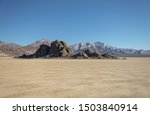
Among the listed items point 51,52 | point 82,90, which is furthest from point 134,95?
point 51,52

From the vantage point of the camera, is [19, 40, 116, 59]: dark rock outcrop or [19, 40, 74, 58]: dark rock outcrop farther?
[19, 40, 74, 58]: dark rock outcrop

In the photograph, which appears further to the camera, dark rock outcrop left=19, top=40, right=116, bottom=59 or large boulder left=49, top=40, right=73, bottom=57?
large boulder left=49, top=40, right=73, bottom=57

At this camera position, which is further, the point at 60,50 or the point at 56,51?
the point at 56,51

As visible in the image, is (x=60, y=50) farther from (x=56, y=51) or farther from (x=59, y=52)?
(x=59, y=52)

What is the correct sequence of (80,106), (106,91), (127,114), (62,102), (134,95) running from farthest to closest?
1. (106,91)
2. (134,95)
3. (62,102)
4. (80,106)
5. (127,114)

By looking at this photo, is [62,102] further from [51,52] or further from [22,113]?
[51,52]

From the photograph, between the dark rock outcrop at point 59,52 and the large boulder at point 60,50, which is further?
the large boulder at point 60,50

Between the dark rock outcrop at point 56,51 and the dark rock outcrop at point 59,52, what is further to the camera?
the dark rock outcrop at point 56,51

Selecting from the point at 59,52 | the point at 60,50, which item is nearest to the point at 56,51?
the point at 60,50
